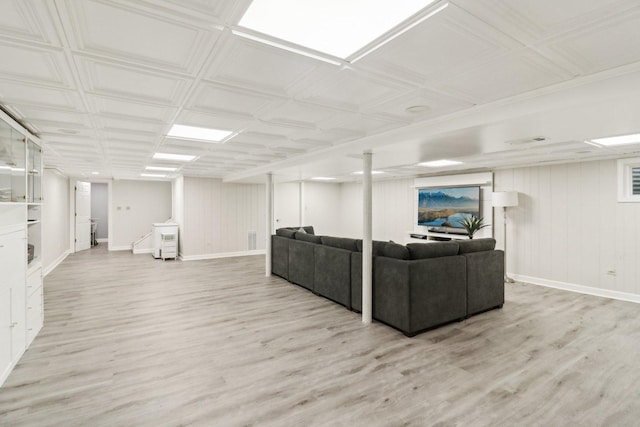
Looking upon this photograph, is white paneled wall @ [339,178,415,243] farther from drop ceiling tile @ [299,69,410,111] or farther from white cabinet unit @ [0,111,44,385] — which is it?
white cabinet unit @ [0,111,44,385]

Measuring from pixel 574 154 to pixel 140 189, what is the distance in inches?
453

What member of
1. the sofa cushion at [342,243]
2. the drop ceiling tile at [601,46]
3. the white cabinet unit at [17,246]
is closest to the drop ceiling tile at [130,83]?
the white cabinet unit at [17,246]

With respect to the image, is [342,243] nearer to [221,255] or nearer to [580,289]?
[580,289]

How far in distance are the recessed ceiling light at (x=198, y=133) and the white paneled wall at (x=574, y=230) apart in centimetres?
557

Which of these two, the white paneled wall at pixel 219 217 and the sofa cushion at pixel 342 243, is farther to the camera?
the white paneled wall at pixel 219 217

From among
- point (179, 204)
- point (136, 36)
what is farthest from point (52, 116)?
point (179, 204)

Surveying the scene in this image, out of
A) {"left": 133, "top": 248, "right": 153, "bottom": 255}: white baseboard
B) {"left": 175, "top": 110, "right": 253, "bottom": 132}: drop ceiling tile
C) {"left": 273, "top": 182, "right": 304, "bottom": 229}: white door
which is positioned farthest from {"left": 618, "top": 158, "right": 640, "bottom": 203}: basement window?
{"left": 133, "top": 248, "right": 153, "bottom": 255}: white baseboard

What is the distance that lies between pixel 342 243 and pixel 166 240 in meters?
5.91

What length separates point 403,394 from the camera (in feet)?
8.07

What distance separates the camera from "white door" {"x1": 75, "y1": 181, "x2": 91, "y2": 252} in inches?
396

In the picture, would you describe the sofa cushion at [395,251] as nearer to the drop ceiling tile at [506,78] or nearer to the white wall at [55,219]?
the drop ceiling tile at [506,78]

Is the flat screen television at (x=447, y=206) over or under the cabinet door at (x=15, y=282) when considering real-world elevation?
over

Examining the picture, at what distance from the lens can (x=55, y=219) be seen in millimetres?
7770

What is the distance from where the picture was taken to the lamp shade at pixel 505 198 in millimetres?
5953
